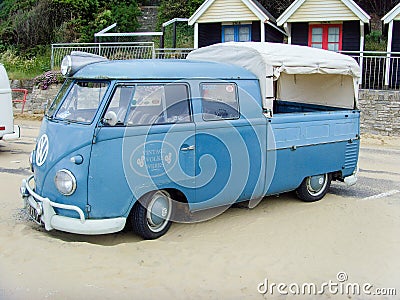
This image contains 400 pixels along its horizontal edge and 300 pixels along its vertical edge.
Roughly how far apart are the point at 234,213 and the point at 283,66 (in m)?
2.22

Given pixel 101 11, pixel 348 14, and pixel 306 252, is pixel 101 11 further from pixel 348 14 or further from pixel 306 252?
pixel 306 252

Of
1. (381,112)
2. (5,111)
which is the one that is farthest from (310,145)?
(381,112)

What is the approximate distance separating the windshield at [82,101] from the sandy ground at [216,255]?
1478 millimetres

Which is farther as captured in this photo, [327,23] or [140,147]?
[327,23]

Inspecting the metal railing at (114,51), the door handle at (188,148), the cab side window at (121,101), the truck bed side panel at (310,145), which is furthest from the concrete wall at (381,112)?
the cab side window at (121,101)

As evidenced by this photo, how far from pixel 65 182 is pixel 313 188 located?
4.10m

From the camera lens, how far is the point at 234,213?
24.0 ft

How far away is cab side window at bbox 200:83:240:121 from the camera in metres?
6.41

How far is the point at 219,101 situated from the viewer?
21.5ft

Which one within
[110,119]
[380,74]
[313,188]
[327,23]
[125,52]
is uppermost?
[327,23]

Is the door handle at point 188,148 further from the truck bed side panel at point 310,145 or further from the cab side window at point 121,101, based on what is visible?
the truck bed side panel at point 310,145

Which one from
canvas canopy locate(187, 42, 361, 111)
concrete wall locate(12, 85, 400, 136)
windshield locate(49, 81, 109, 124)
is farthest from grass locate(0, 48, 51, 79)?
windshield locate(49, 81, 109, 124)

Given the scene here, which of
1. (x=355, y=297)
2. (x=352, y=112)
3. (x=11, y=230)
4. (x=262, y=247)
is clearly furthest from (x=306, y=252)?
(x=11, y=230)

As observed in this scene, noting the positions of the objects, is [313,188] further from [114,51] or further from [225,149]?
[114,51]
